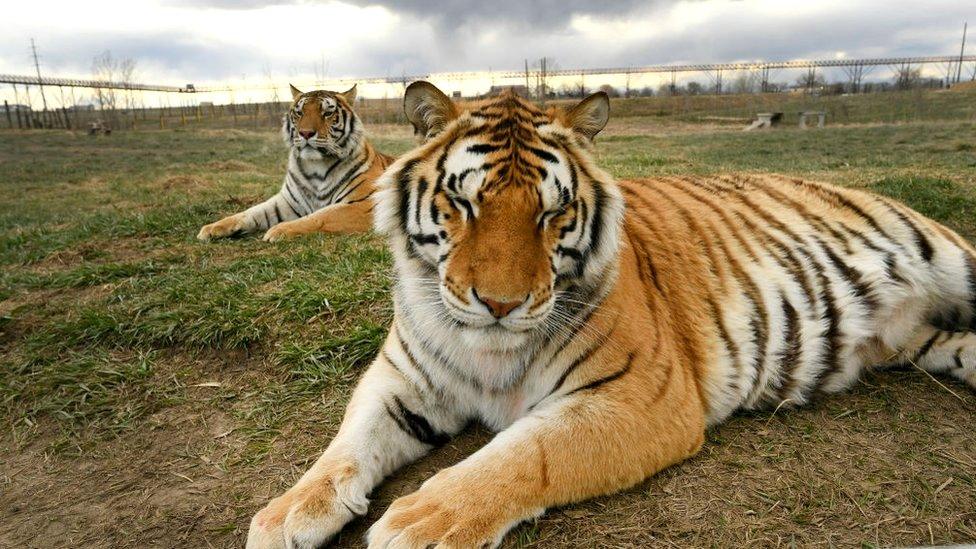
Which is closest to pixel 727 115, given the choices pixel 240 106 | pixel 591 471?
pixel 240 106

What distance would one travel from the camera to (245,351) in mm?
3188

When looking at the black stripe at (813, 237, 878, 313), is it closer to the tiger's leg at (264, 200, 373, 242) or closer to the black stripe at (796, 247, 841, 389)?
the black stripe at (796, 247, 841, 389)

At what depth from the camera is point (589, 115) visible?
2246 mm

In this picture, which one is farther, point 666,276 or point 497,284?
point 666,276

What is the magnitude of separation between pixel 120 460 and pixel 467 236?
1.71 meters

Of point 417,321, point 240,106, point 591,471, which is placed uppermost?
point 240,106

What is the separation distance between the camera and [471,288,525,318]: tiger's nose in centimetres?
178

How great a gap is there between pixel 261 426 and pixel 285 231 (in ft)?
10.8

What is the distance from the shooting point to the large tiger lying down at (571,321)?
5.97 feet

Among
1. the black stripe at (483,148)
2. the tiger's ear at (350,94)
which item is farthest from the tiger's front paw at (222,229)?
the black stripe at (483,148)

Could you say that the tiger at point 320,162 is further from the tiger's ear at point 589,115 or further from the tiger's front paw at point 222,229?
the tiger's ear at point 589,115

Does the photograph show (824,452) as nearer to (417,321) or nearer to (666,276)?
(666,276)

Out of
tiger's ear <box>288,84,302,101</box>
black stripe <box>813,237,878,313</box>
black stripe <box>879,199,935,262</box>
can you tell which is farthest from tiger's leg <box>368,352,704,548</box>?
tiger's ear <box>288,84,302,101</box>

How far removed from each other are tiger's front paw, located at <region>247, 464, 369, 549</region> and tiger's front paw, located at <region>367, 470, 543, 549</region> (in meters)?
0.13
